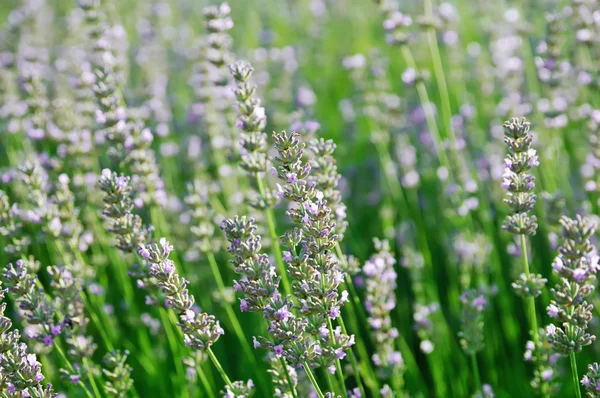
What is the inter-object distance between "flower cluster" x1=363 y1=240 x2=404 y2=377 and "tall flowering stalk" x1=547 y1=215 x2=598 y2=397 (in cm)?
73

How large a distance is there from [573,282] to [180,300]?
4.22 ft

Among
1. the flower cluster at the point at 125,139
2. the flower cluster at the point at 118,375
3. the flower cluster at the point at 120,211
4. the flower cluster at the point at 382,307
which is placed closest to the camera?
the flower cluster at the point at 120,211

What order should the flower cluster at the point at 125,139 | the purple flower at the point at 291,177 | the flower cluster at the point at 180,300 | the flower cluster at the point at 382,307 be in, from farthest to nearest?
the flower cluster at the point at 125,139 < the flower cluster at the point at 382,307 < the flower cluster at the point at 180,300 < the purple flower at the point at 291,177

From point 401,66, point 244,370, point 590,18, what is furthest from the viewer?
point 401,66

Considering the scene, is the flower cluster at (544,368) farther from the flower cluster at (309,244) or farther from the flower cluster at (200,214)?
the flower cluster at (200,214)

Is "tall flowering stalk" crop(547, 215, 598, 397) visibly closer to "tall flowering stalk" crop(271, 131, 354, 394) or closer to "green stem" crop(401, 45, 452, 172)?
"tall flowering stalk" crop(271, 131, 354, 394)

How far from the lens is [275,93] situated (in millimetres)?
4816

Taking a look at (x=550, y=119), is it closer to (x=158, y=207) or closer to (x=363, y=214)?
(x=363, y=214)

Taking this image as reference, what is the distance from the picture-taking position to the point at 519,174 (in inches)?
86.8

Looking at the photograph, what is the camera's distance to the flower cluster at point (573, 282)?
199 cm

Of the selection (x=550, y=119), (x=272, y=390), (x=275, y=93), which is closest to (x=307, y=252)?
(x=272, y=390)

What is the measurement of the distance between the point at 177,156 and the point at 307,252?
3426 millimetres

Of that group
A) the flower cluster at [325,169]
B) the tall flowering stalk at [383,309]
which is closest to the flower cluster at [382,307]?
the tall flowering stalk at [383,309]

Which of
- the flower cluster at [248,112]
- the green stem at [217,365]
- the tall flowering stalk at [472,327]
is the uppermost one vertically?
the flower cluster at [248,112]
